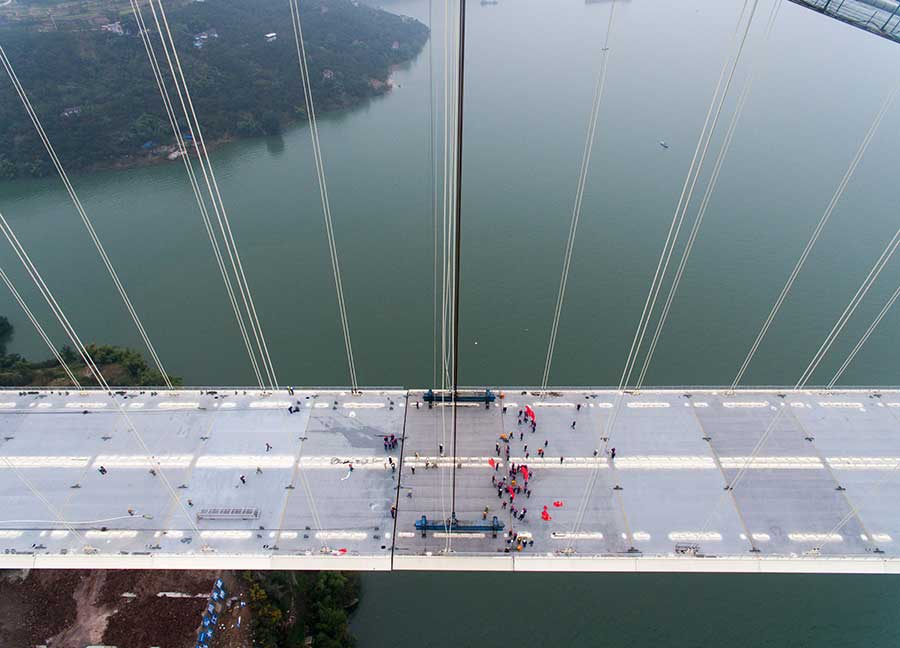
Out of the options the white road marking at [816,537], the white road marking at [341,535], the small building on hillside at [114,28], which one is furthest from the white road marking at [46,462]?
the small building on hillside at [114,28]

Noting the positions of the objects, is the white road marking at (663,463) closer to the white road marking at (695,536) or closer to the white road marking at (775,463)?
the white road marking at (775,463)

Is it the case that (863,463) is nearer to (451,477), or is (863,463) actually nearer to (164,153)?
(451,477)

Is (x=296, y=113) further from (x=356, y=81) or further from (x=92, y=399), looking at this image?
(x=92, y=399)

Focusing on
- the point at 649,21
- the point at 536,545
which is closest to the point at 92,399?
the point at 536,545

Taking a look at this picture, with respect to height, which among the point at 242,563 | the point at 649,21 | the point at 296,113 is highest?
the point at 649,21

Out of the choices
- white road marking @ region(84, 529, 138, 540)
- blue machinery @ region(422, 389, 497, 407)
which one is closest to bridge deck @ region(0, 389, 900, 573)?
white road marking @ region(84, 529, 138, 540)
